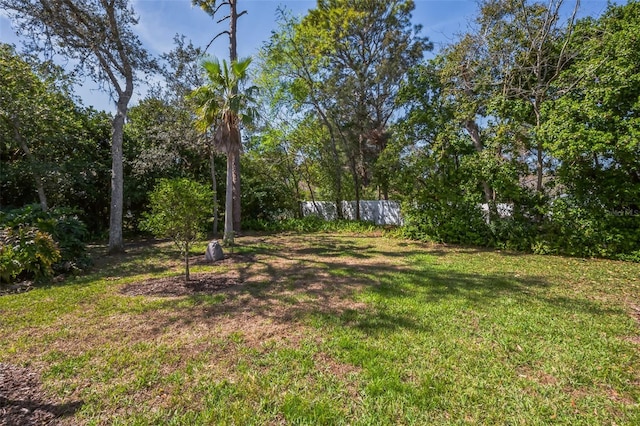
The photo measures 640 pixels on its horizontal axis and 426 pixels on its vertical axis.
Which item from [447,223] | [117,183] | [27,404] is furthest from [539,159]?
[117,183]

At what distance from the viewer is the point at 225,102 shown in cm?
855

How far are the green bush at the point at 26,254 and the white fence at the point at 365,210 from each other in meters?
11.5

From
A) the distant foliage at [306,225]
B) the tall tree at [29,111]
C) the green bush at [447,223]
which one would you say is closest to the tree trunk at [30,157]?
the tall tree at [29,111]

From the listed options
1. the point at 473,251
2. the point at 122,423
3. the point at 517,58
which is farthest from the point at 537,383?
the point at 517,58

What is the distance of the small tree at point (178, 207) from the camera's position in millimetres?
5004

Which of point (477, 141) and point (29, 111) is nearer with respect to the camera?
point (29, 111)

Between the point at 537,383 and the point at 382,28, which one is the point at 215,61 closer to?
the point at 537,383

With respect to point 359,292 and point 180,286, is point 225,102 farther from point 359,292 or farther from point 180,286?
point 359,292

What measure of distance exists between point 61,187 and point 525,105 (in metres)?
14.9

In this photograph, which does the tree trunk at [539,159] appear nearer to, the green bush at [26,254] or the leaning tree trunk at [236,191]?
the leaning tree trunk at [236,191]

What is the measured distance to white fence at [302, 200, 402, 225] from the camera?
14.2 m

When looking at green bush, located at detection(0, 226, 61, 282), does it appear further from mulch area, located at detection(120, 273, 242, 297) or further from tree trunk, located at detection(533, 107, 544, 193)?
tree trunk, located at detection(533, 107, 544, 193)

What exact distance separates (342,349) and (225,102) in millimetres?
7851

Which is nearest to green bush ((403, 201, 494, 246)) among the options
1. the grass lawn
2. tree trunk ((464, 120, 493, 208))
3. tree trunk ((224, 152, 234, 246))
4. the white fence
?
tree trunk ((464, 120, 493, 208))
